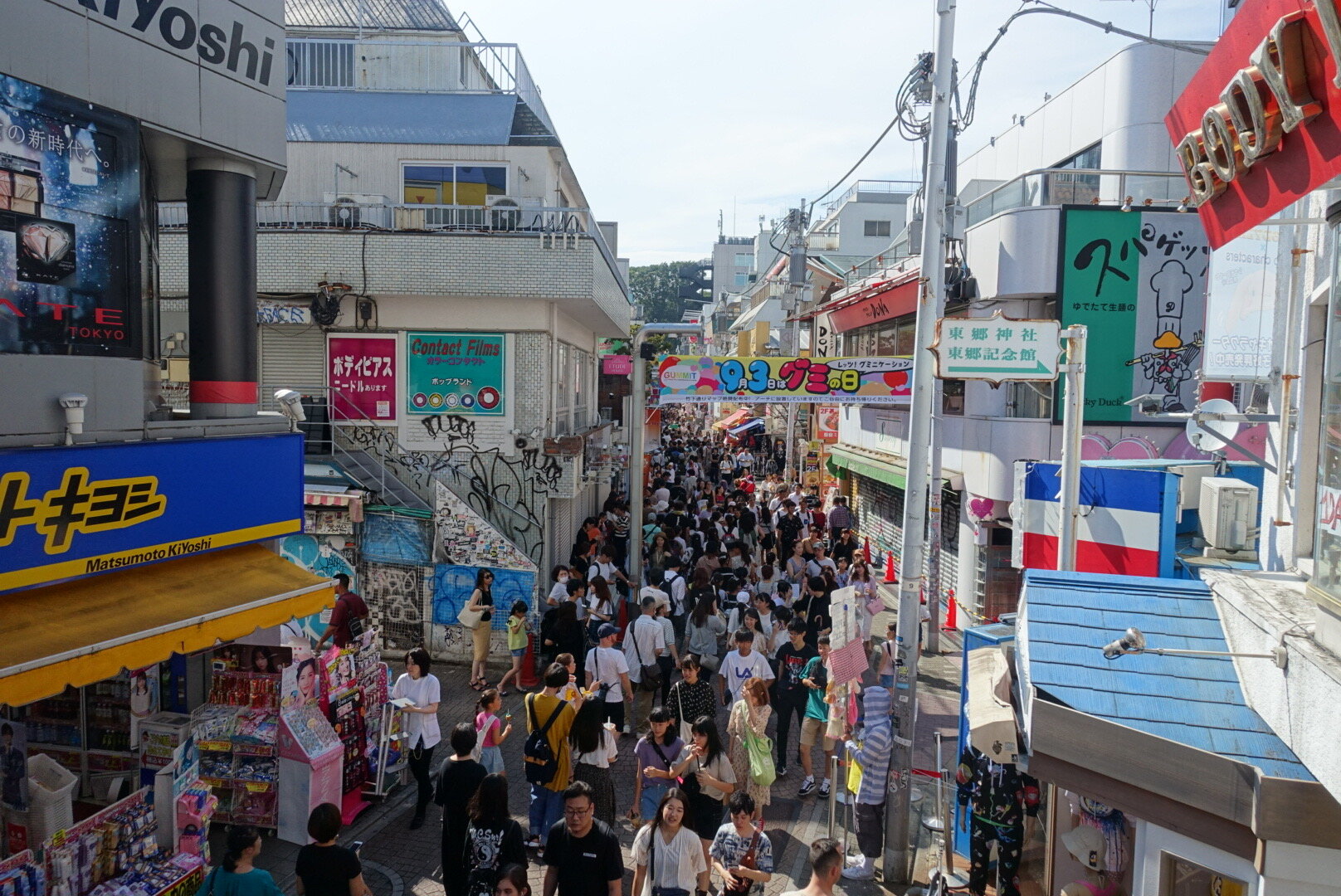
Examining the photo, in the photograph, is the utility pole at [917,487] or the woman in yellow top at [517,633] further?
the woman in yellow top at [517,633]

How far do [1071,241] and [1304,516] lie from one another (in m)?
9.72

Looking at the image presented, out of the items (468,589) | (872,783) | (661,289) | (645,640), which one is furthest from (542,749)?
(661,289)

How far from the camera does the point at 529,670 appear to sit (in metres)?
12.5

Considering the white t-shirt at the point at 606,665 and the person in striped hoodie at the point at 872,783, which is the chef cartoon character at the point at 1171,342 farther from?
the white t-shirt at the point at 606,665

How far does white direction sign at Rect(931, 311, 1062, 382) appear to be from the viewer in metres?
7.73

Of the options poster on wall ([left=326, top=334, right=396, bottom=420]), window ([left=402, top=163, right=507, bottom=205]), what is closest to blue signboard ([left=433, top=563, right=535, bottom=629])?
poster on wall ([left=326, top=334, right=396, bottom=420])

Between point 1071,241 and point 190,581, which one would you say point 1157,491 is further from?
point 190,581

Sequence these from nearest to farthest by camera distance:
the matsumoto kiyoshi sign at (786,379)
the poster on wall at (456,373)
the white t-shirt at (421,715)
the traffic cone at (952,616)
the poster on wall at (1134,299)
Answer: the white t-shirt at (421,715) → the poster on wall at (1134,299) → the poster on wall at (456,373) → the matsumoto kiyoshi sign at (786,379) → the traffic cone at (952,616)

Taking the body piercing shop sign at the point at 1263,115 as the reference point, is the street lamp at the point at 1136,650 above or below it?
below

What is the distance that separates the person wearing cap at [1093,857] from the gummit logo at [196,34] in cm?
945

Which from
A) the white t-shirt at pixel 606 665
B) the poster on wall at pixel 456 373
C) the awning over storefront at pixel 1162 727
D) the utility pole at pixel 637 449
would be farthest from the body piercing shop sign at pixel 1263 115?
the poster on wall at pixel 456 373

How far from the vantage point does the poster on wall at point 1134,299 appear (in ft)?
47.5

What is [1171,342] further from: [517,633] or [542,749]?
[542,749]

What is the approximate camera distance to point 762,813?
8.92 metres
